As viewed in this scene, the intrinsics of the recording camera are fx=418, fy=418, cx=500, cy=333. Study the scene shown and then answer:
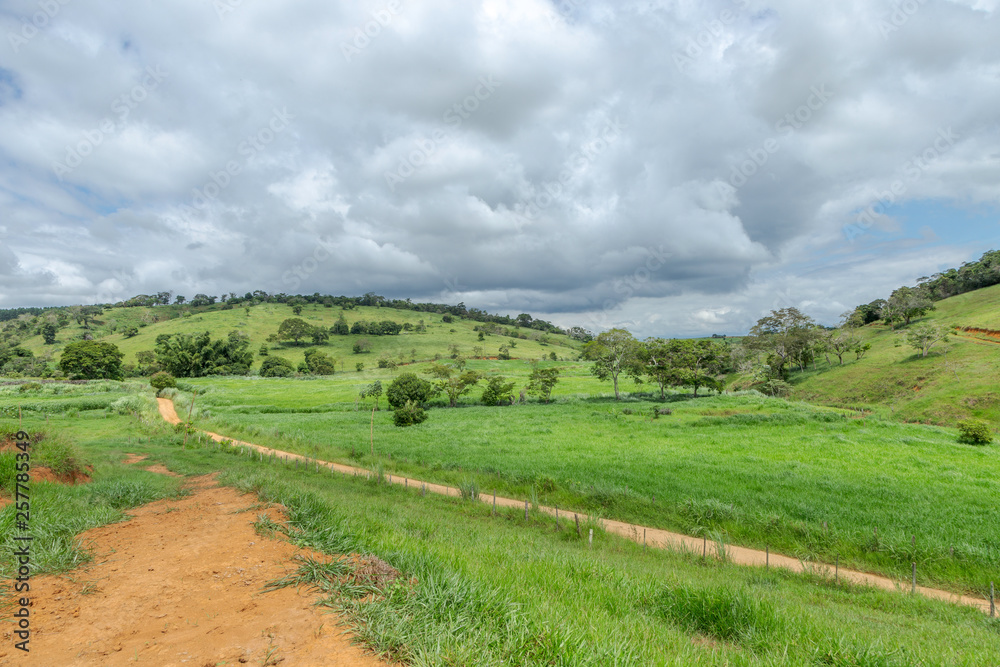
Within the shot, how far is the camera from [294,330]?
122938 mm

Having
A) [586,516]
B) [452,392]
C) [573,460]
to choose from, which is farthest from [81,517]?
[452,392]

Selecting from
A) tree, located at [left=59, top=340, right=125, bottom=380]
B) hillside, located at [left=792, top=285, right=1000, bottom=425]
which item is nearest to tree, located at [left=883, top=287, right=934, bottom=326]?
hillside, located at [left=792, top=285, right=1000, bottom=425]

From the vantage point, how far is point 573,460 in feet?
80.9

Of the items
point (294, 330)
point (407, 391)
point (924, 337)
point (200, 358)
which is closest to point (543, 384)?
point (407, 391)

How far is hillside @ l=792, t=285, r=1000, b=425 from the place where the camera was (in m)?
40.5

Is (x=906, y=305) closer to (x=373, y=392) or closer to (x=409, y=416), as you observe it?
(x=409, y=416)

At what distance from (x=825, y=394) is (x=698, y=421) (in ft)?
120

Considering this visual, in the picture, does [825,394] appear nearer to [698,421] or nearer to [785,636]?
[698,421]

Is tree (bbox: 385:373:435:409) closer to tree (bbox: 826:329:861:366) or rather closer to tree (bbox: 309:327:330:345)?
tree (bbox: 826:329:861:366)

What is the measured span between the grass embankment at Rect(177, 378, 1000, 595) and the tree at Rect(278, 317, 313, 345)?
85.7m

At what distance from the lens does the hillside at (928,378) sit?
133 ft

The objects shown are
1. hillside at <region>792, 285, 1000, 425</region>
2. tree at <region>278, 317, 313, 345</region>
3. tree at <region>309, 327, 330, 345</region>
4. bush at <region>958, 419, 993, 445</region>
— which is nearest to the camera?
bush at <region>958, 419, 993, 445</region>

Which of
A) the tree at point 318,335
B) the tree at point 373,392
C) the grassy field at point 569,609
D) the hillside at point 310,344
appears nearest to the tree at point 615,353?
the tree at point 373,392

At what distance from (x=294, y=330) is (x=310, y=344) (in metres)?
6.35
